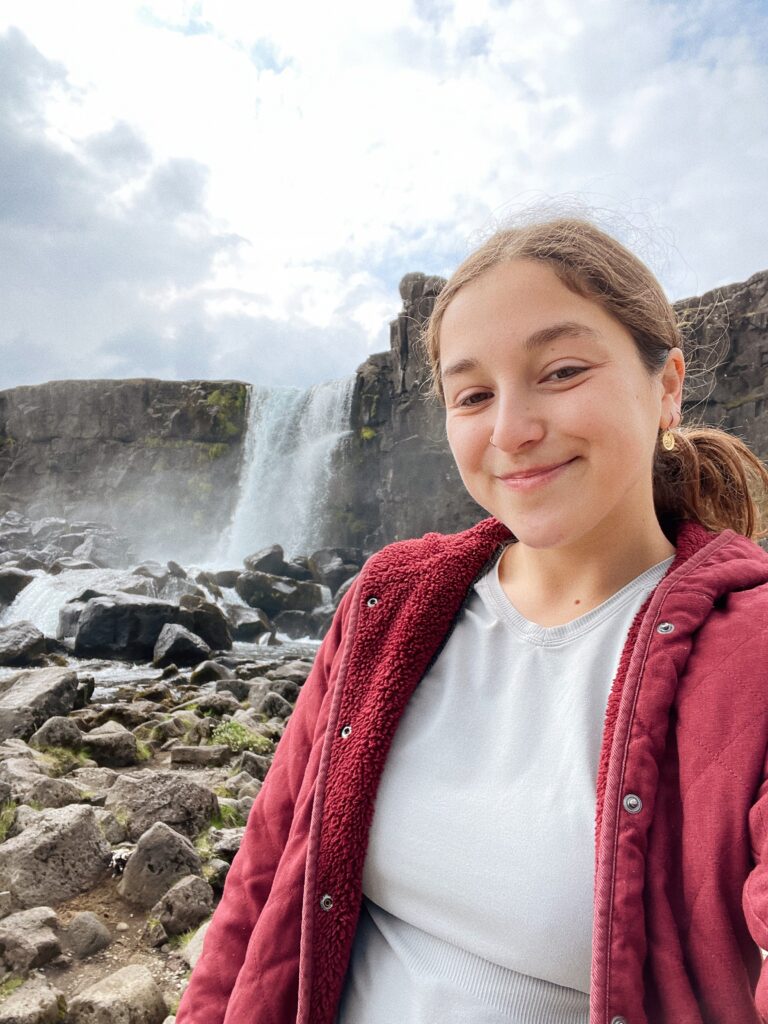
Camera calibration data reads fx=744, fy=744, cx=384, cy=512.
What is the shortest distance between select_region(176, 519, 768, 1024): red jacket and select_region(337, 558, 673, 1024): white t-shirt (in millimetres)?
51

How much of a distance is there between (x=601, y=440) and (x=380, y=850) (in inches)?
30.5

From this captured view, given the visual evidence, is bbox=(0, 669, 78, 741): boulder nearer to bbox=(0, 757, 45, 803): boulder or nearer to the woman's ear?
bbox=(0, 757, 45, 803): boulder

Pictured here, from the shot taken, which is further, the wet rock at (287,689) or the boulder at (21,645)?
the boulder at (21,645)

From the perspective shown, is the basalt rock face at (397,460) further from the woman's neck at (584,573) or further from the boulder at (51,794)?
the woman's neck at (584,573)

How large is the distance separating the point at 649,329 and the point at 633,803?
32.0 inches

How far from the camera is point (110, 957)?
291 centimetres

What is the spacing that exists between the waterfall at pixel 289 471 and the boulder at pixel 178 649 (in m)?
17.8

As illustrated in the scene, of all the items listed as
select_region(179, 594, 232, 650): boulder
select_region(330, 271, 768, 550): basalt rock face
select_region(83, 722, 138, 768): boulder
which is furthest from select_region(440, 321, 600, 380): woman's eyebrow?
select_region(330, 271, 768, 550): basalt rock face

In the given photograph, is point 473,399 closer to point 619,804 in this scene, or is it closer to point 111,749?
point 619,804

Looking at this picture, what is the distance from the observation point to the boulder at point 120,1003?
2400 millimetres

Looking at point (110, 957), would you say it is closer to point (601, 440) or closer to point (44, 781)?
point (44, 781)

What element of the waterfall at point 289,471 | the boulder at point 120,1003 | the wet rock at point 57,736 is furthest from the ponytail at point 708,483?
the waterfall at point 289,471

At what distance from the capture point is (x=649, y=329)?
1.35 m

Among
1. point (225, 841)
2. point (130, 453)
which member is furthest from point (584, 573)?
point (130, 453)
